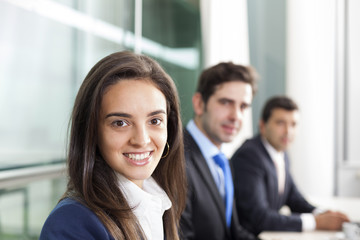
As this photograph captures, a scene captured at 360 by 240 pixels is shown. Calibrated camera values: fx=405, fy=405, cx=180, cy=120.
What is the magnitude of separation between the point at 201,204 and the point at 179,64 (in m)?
2.46

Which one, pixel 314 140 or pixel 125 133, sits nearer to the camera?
pixel 125 133

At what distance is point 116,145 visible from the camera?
3.81ft

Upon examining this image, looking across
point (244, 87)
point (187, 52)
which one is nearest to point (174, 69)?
point (187, 52)

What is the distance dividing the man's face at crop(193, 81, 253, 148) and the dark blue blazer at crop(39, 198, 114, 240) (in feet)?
4.47

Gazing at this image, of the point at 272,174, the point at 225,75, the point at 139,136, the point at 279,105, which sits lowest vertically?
the point at 272,174

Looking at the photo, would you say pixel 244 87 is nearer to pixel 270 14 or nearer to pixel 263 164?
pixel 263 164

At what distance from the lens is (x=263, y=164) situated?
283 centimetres

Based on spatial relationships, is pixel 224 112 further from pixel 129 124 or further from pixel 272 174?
pixel 129 124

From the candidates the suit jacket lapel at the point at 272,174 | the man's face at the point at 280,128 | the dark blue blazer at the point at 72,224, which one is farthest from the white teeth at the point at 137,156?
the man's face at the point at 280,128

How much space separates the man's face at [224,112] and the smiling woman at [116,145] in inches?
43.8

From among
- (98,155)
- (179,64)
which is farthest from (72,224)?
(179,64)

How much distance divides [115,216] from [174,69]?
315 centimetres

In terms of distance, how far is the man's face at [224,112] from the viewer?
2.35 metres

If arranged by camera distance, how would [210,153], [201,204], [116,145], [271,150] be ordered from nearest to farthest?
[116,145] → [201,204] → [210,153] → [271,150]
